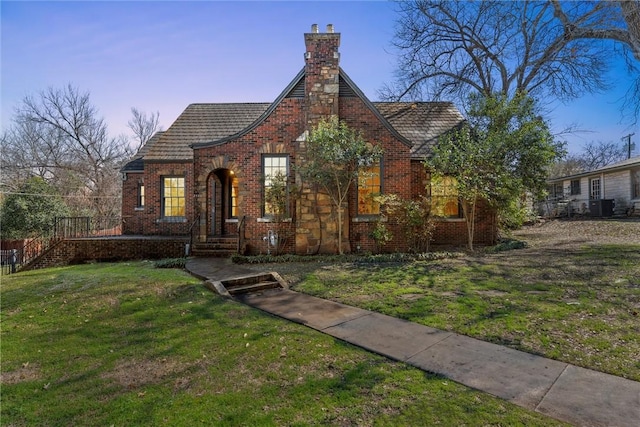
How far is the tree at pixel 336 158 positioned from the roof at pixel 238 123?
11.6ft

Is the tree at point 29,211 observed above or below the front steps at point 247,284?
above

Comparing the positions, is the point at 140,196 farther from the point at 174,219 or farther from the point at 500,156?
the point at 500,156

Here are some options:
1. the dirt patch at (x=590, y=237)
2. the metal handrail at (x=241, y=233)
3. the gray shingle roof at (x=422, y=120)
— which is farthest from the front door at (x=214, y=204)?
the dirt patch at (x=590, y=237)

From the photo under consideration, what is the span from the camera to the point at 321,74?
11.8 metres

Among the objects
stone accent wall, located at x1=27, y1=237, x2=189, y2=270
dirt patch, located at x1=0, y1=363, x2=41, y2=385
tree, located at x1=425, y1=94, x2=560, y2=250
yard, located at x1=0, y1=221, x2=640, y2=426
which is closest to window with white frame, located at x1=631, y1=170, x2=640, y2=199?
tree, located at x1=425, y1=94, x2=560, y2=250

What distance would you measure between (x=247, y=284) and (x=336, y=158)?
502 cm

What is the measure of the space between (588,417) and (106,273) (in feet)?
33.9

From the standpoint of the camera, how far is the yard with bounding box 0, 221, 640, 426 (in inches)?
112

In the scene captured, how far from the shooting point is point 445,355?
3.87 meters

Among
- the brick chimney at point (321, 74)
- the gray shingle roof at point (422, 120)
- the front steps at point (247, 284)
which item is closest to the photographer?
the front steps at point (247, 284)

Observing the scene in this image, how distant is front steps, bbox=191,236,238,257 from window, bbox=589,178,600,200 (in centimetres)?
2616

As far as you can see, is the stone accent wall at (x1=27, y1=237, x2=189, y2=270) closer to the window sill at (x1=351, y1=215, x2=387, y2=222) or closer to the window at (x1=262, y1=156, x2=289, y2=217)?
the window at (x1=262, y1=156, x2=289, y2=217)

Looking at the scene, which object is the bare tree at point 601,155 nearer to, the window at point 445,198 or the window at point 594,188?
the window at point 594,188

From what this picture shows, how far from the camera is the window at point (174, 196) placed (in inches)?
606
